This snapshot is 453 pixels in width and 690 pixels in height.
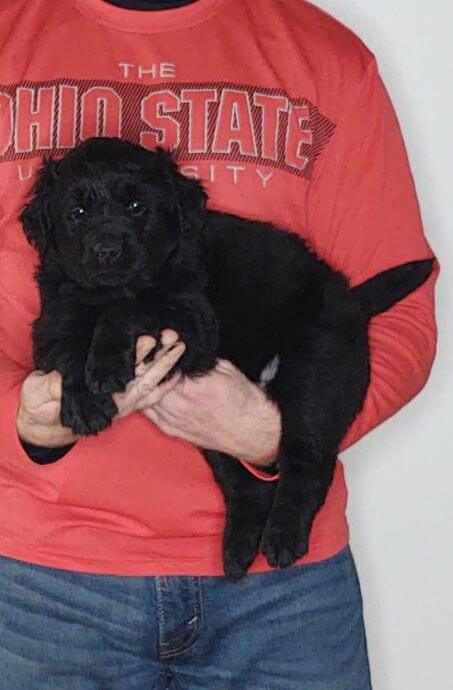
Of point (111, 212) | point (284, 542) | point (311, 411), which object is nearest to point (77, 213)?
point (111, 212)

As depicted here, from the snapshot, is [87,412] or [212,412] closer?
[87,412]

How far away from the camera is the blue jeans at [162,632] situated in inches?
63.1

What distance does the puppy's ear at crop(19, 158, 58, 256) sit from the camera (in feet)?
5.43

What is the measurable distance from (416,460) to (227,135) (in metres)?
0.91

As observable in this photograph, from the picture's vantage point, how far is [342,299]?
1.78 m

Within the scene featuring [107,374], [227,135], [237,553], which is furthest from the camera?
[227,135]

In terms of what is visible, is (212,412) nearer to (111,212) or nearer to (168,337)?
(168,337)

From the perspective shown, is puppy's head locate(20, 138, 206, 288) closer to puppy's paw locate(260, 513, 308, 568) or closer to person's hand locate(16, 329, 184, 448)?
person's hand locate(16, 329, 184, 448)

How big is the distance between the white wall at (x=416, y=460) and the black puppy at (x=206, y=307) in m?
0.53

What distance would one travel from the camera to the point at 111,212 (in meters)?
1.64

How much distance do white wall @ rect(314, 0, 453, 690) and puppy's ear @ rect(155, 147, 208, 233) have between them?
2.25 ft

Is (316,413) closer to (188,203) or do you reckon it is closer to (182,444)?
(182,444)

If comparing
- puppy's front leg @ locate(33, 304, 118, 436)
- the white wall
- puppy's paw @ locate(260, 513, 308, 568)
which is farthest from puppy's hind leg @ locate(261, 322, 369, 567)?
the white wall

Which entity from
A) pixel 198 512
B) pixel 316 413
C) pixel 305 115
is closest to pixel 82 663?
pixel 198 512
